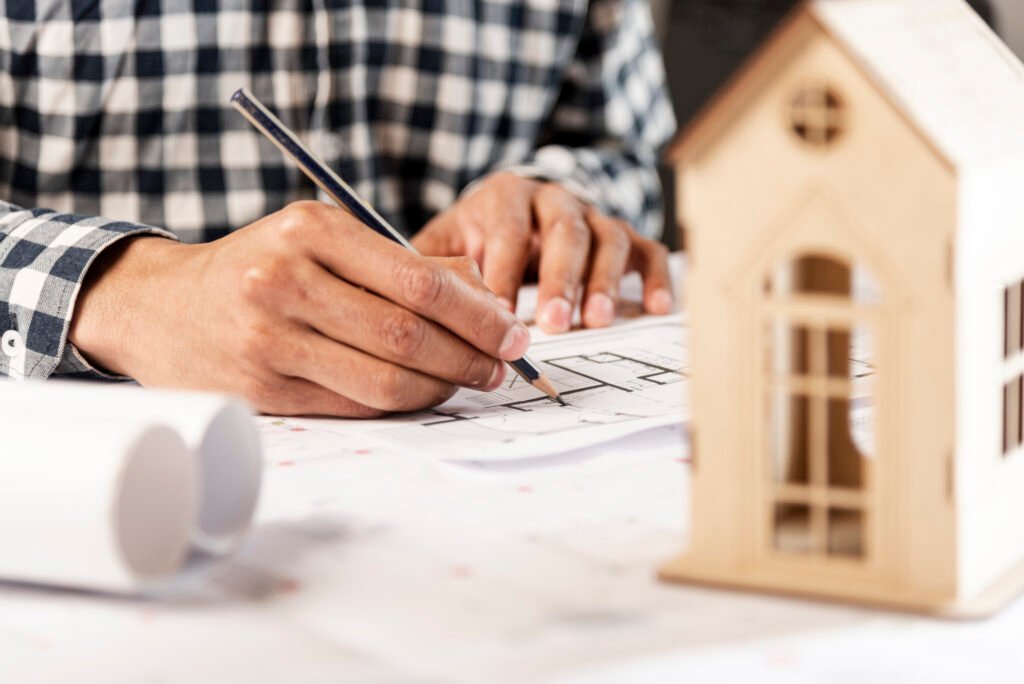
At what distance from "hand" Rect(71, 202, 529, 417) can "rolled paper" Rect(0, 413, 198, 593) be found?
0.27 meters

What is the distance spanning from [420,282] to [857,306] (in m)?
0.37

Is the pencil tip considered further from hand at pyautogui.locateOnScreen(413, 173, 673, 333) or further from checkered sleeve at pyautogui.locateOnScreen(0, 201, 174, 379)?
checkered sleeve at pyautogui.locateOnScreen(0, 201, 174, 379)

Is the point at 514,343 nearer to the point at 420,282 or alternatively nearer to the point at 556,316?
the point at 420,282

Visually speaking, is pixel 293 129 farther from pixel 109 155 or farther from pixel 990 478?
pixel 990 478

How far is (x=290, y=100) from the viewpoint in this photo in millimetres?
1464

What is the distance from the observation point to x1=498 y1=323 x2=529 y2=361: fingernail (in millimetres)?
815

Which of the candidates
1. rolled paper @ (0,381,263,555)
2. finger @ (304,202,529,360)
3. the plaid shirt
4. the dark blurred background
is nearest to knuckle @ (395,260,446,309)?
finger @ (304,202,529,360)

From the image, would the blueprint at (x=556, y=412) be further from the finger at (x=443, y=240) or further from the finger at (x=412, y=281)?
the finger at (x=443, y=240)

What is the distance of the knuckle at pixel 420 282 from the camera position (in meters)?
0.79

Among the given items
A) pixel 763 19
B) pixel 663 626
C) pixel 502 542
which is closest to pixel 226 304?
pixel 502 542

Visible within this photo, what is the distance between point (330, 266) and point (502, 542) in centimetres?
30

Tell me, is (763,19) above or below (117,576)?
above

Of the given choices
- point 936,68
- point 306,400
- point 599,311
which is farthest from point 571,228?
point 936,68

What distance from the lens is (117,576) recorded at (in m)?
0.50
